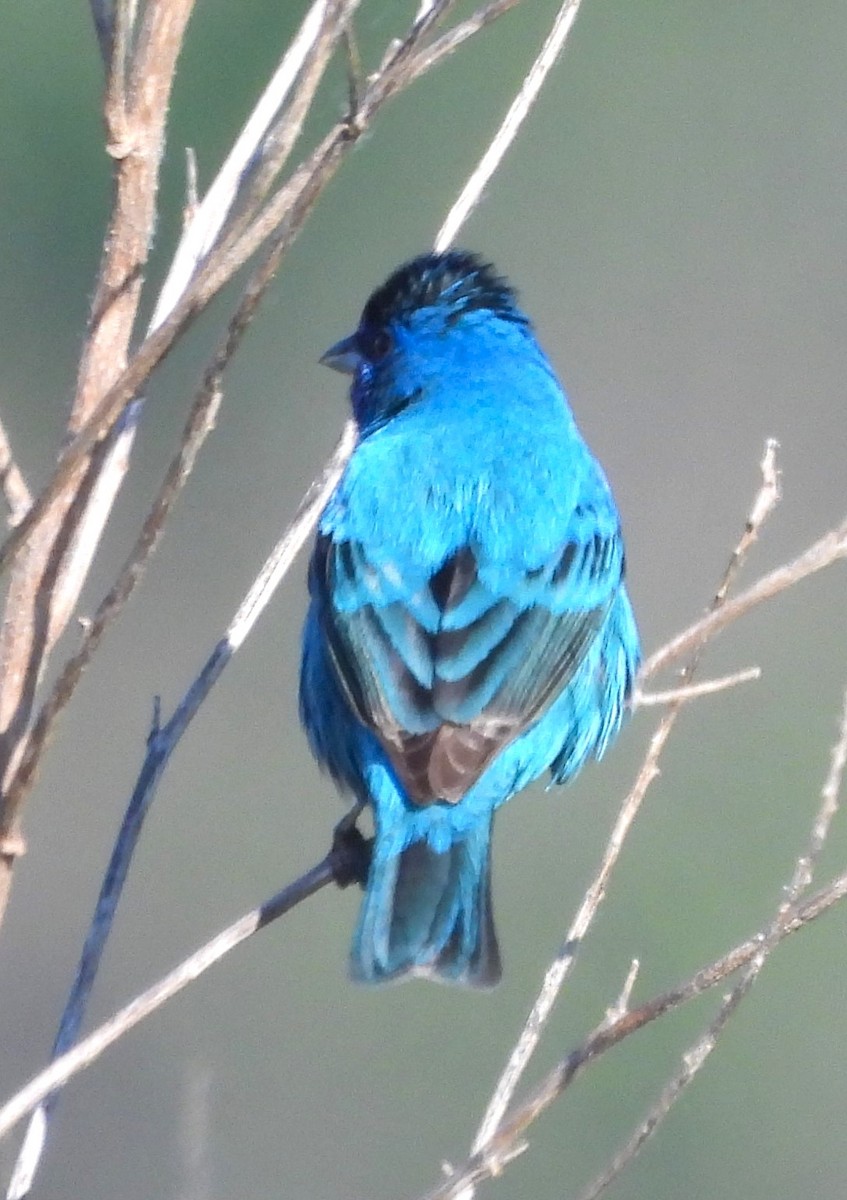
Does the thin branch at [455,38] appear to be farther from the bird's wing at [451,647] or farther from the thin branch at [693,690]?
the bird's wing at [451,647]

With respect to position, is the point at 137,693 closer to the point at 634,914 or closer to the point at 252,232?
the point at 634,914

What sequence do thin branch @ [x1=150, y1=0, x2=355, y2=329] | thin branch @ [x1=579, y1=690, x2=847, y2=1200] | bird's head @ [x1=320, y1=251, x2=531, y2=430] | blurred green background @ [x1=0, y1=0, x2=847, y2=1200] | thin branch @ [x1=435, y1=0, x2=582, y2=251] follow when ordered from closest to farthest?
thin branch @ [x1=579, y1=690, x2=847, y2=1200]
thin branch @ [x1=150, y1=0, x2=355, y2=329]
thin branch @ [x1=435, y1=0, x2=582, y2=251]
bird's head @ [x1=320, y1=251, x2=531, y2=430]
blurred green background @ [x1=0, y1=0, x2=847, y2=1200]

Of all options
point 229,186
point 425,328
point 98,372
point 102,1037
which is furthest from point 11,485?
point 425,328

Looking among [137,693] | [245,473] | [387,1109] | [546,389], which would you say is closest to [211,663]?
[546,389]

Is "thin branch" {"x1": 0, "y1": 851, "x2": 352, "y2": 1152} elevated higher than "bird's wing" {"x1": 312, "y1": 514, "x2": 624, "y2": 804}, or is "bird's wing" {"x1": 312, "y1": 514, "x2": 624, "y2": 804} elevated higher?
"bird's wing" {"x1": 312, "y1": 514, "x2": 624, "y2": 804}

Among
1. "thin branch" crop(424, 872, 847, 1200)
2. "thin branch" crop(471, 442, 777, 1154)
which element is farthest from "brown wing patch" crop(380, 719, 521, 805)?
"thin branch" crop(424, 872, 847, 1200)

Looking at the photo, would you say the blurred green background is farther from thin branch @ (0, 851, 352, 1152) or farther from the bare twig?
the bare twig
